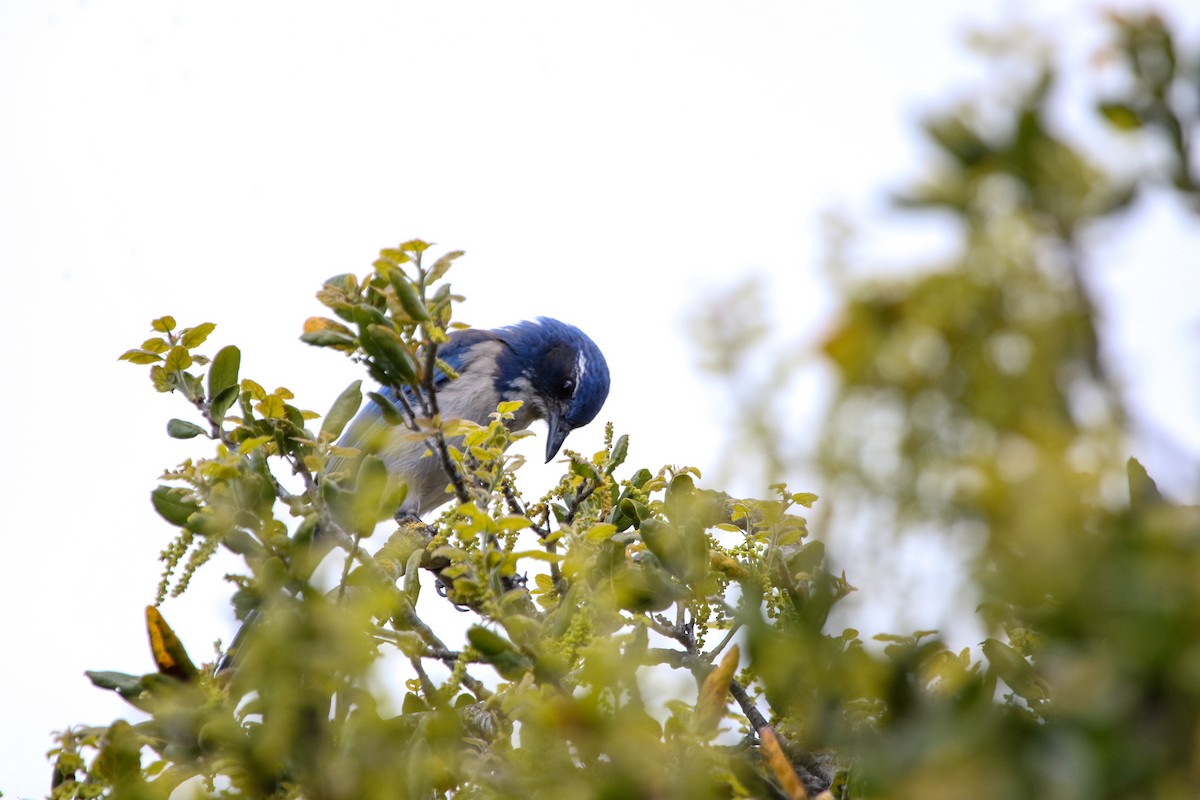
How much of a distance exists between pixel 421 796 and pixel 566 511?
69.0 inches

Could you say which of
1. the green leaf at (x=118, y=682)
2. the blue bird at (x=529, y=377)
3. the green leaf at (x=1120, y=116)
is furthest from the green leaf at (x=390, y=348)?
the blue bird at (x=529, y=377)

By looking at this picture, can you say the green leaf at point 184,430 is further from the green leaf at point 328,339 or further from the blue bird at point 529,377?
the blue bird at point 529,377

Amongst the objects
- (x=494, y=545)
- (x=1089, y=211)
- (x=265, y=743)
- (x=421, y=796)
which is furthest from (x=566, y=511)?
(x=1089, y=211)

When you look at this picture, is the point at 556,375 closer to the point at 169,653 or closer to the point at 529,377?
the point at 529,377

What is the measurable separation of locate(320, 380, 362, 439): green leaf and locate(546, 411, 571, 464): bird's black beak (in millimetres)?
5317

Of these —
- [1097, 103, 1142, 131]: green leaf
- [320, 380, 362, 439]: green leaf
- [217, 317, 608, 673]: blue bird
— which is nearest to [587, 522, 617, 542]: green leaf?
[320, 380, 362, 439]: green leaf

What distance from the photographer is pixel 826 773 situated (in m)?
2.08

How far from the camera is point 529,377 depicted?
7.75m

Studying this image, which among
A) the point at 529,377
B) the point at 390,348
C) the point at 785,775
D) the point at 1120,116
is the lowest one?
the point at 785,775

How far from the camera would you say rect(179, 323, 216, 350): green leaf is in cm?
262

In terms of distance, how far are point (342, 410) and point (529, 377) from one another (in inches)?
207

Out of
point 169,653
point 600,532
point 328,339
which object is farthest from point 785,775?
point 328,339

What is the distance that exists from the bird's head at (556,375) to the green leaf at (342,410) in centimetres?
511

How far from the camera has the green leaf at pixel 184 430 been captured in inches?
101
